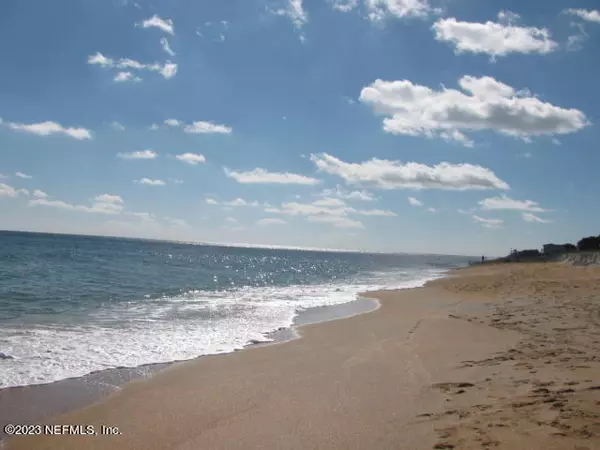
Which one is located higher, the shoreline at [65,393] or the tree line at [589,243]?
the tree line at [589,243]

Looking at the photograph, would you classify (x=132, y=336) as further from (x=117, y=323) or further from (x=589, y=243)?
(x=589, y=243)

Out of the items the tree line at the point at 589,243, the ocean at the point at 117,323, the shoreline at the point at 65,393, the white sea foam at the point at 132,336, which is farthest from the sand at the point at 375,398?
the tree line at the point at 589,243

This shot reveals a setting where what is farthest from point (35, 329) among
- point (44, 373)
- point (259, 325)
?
point (259, 325)

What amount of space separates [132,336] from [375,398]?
26.8 ft

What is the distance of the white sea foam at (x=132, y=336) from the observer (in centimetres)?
955

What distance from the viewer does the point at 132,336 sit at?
12.8m

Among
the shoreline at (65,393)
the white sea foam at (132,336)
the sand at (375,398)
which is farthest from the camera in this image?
the white sea foam at (132,336)

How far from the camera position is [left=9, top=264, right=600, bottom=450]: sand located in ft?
18.4

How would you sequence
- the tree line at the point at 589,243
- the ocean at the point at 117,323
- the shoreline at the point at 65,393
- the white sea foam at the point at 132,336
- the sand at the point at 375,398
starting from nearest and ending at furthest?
1. the sand at the point at 375,398
2. the shoreline at the point at 65,393
3. the white sea foam at the point at 132,336
4. the ocean at the point at 117,323
5. the tree line at the point at 589,243

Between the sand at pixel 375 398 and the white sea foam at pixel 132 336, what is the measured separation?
1500 mm

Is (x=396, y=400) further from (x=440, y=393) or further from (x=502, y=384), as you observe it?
(x=502, y=384)

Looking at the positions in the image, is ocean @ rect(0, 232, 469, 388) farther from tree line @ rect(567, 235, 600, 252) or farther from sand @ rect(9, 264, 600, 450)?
tree line @ rect(567, 235, 600, 252)

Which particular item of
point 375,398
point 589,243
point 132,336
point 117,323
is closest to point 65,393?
point 132,336

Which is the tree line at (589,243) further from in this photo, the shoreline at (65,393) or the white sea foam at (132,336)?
the shoreline at (65,393)
